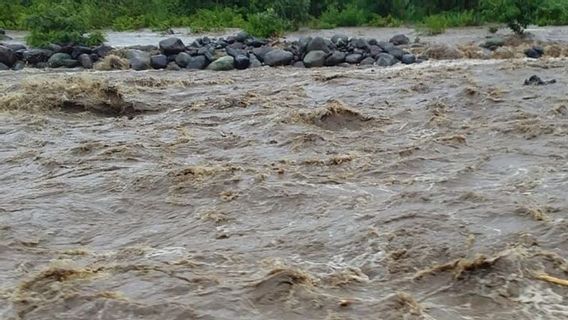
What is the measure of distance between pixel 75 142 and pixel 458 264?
640 centimetres

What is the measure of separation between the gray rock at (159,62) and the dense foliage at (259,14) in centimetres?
302

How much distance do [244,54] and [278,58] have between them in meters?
0.94

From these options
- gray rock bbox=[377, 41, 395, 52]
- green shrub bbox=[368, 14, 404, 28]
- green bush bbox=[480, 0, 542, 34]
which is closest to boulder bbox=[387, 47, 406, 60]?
gray rock bbox=[377, 41, 395, 52]

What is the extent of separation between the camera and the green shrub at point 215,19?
26.0 m

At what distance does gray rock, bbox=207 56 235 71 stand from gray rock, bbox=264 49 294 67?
33.9 inches

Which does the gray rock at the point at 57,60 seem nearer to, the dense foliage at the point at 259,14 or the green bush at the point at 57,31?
the green bush at the point at 57,31

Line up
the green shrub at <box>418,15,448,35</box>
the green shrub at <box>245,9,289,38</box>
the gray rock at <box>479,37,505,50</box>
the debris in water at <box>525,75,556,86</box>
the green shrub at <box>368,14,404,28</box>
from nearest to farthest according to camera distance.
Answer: the debris in water at <box>525,75,556,86</box> → the gray rock at <box>479,37,505,50</box> → the green shrub at <box>418,15,448,35</box> → the green shrub at <box>245,9,289,38</box> → the green shrub at <box>368,14,404,28</box>

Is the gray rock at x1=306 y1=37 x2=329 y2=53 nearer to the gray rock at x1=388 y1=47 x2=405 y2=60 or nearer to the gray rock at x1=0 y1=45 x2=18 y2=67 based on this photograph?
the gray rock at x1=388 y1=47 x2=405 y2=60

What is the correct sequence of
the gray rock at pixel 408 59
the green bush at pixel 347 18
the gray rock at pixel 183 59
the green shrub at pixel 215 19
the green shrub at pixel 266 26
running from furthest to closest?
the green bush at pixel 347 18
the green shrub at pixel 215 19
the green shrub at pixel 266 26
the gray rock at pixel 183 59
the gray rock at pixel 408 59

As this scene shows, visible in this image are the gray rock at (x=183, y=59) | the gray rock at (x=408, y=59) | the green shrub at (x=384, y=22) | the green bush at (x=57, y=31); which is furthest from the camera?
the green shrub at (x=384, y=22)

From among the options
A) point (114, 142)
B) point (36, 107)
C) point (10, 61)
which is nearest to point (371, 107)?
point (114, 142)

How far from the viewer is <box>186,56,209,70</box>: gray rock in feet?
59.3

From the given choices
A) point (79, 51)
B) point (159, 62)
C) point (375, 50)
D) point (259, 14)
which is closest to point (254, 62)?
point (159, 62)

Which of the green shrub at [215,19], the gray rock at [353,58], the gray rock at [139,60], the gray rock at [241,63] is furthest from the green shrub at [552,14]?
the gray rock at [139,60]
